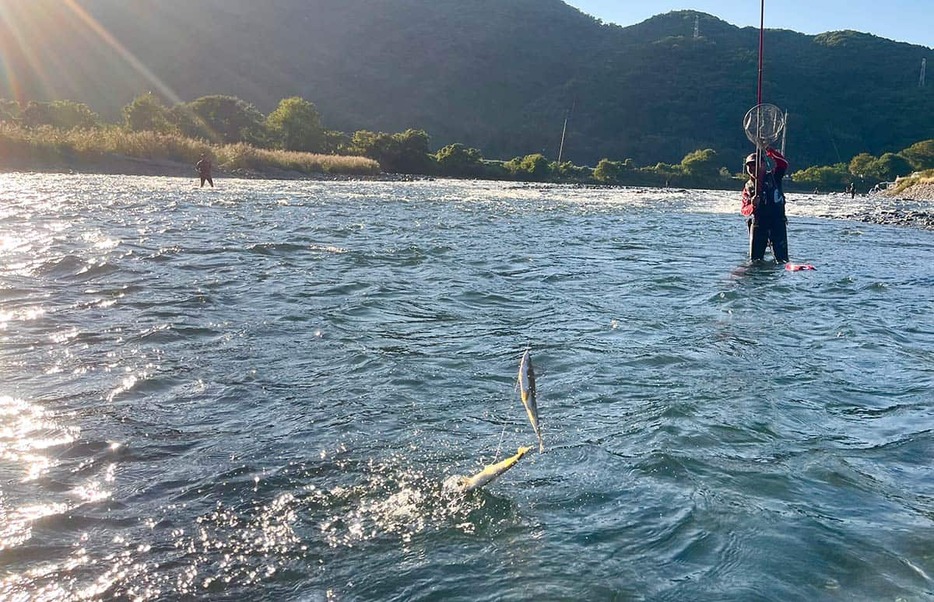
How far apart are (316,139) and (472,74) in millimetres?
78671

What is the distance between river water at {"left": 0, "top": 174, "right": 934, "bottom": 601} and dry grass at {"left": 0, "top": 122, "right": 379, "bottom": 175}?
31.7m

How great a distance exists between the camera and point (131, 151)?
44.8 metres

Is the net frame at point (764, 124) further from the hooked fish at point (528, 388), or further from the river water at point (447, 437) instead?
the hooked fish at point (528, 388)

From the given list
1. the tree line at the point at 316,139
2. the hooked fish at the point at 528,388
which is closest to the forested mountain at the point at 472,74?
the tree line at the point at 316,139

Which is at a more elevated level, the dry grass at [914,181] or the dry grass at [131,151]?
the dry grass at [131,151]

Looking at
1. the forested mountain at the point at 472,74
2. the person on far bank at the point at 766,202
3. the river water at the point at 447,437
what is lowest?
the river water at the point at 447,437

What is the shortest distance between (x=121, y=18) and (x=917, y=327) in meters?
146

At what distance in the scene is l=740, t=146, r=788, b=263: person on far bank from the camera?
1455cm

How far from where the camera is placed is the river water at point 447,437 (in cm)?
379

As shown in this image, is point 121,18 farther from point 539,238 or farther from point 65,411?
point 65,411

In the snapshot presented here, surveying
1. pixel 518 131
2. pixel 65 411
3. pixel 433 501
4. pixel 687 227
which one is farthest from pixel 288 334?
pixel 518 131

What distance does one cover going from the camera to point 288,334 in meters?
8.34

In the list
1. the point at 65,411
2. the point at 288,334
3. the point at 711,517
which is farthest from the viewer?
the point at 288,334

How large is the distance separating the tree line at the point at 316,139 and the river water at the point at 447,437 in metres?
53.5
